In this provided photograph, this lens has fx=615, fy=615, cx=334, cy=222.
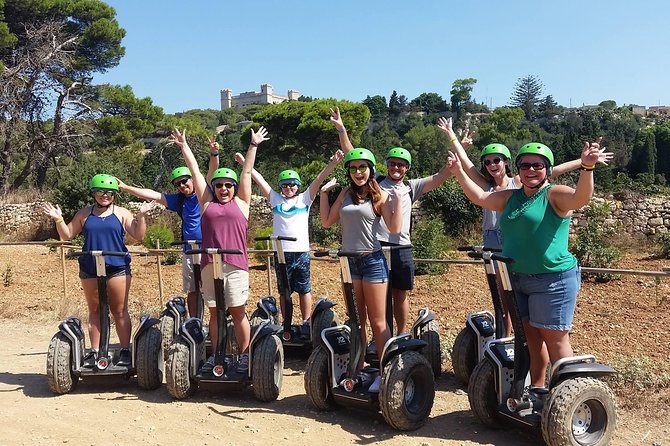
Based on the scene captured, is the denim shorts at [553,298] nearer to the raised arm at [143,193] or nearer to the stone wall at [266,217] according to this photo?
the raised arm at [143,193]

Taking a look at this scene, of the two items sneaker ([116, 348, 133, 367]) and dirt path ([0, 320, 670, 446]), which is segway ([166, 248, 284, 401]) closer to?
dirt path ([0, 320, 670, 446])

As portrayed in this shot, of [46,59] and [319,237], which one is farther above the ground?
[46,59]

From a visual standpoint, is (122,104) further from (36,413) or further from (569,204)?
(569,204)

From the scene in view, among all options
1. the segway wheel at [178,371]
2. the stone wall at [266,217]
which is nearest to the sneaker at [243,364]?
the segway wheel at [178,371]

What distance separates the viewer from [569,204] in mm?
3551

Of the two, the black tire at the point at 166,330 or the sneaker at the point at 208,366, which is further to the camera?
the black tire at the point at 166,330

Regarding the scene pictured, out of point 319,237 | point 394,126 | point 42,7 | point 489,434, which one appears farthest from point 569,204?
point 394,126

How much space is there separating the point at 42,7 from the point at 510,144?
1287 inches

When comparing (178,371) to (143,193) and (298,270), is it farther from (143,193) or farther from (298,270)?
(143,193)

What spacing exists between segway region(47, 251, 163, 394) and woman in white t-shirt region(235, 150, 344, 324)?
58.4 inches

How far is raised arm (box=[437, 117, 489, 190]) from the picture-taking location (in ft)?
14.5

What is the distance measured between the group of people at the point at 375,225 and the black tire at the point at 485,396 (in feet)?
0.92

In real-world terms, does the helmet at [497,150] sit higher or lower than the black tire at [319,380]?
higher

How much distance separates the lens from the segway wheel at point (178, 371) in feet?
15.8
